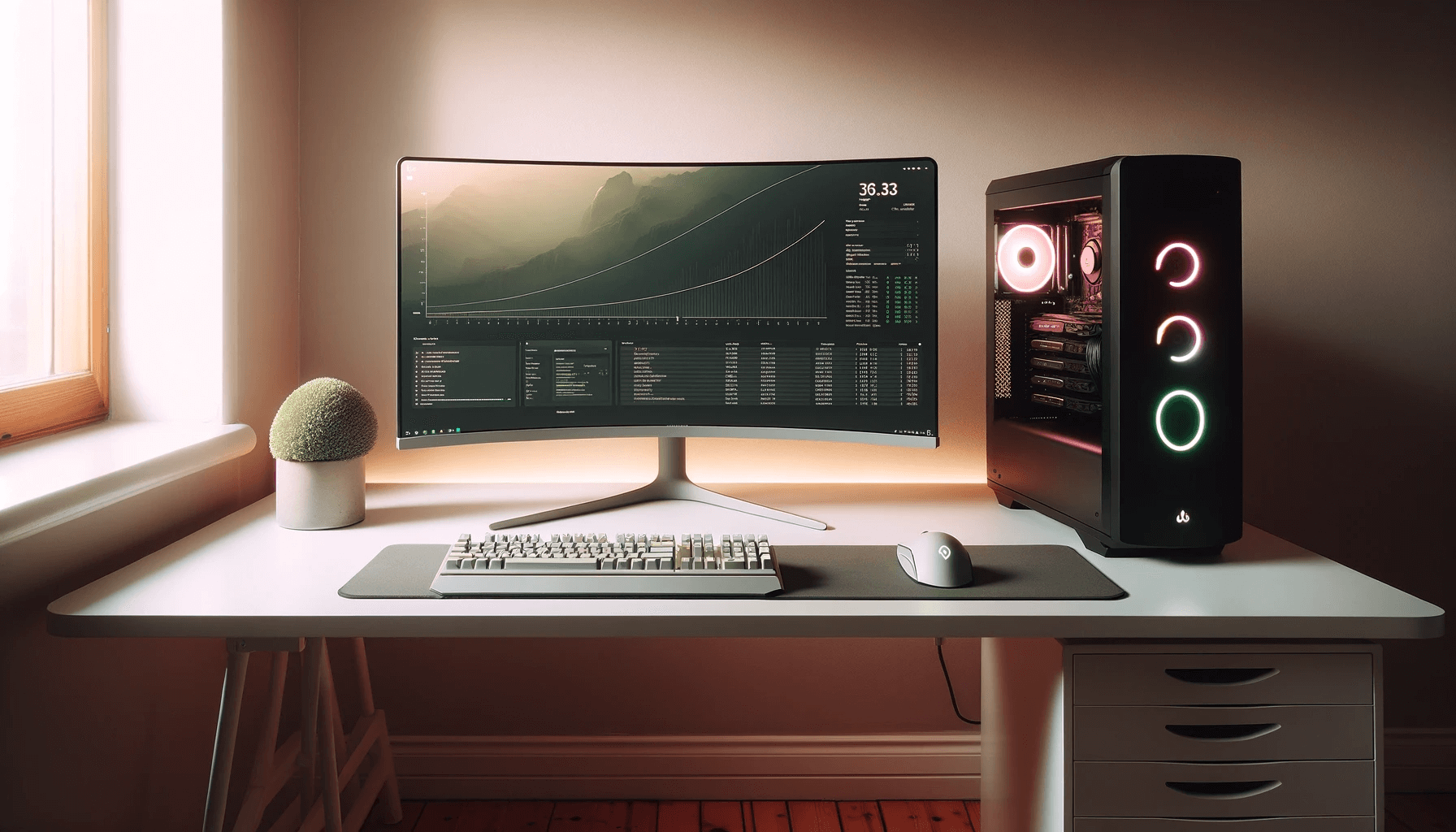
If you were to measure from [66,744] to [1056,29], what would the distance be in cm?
195

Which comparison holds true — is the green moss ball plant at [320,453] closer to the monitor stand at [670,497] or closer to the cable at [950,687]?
the monitor stand at [670,497]

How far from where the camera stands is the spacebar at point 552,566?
1119 millimetres

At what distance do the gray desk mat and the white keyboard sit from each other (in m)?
0.04

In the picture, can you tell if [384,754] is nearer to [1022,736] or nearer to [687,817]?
Answer: [687,817]

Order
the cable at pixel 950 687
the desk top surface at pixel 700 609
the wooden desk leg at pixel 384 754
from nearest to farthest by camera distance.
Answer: the desk top surface at pixel 700 609, the wooden desk leg at pixel 384 754, the cable at pixel 950 687

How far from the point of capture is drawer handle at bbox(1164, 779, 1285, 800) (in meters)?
1.09

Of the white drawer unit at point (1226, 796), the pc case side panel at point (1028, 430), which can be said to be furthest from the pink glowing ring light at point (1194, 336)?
the white drawer unit at point (1226, 796)

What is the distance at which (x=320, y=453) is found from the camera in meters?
1.35

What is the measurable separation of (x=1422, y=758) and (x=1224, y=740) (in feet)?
4.05

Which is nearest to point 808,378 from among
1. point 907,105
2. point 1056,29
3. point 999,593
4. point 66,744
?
point 999,593

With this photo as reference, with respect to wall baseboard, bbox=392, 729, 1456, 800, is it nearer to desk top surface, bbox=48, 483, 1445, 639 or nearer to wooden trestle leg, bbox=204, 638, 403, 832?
wooden trestle leg, bbox=204, 638, 403, 832

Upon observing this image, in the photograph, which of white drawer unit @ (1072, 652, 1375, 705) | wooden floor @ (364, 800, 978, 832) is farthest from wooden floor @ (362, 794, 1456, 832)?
white drawer unit @ (1072, 652, 1375, 705)

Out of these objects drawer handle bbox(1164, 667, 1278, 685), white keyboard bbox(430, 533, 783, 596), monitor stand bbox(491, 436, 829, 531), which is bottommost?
drawer handle bbox(1164, 667, 1278, 685)

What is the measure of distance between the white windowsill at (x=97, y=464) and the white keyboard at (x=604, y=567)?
419 mm
